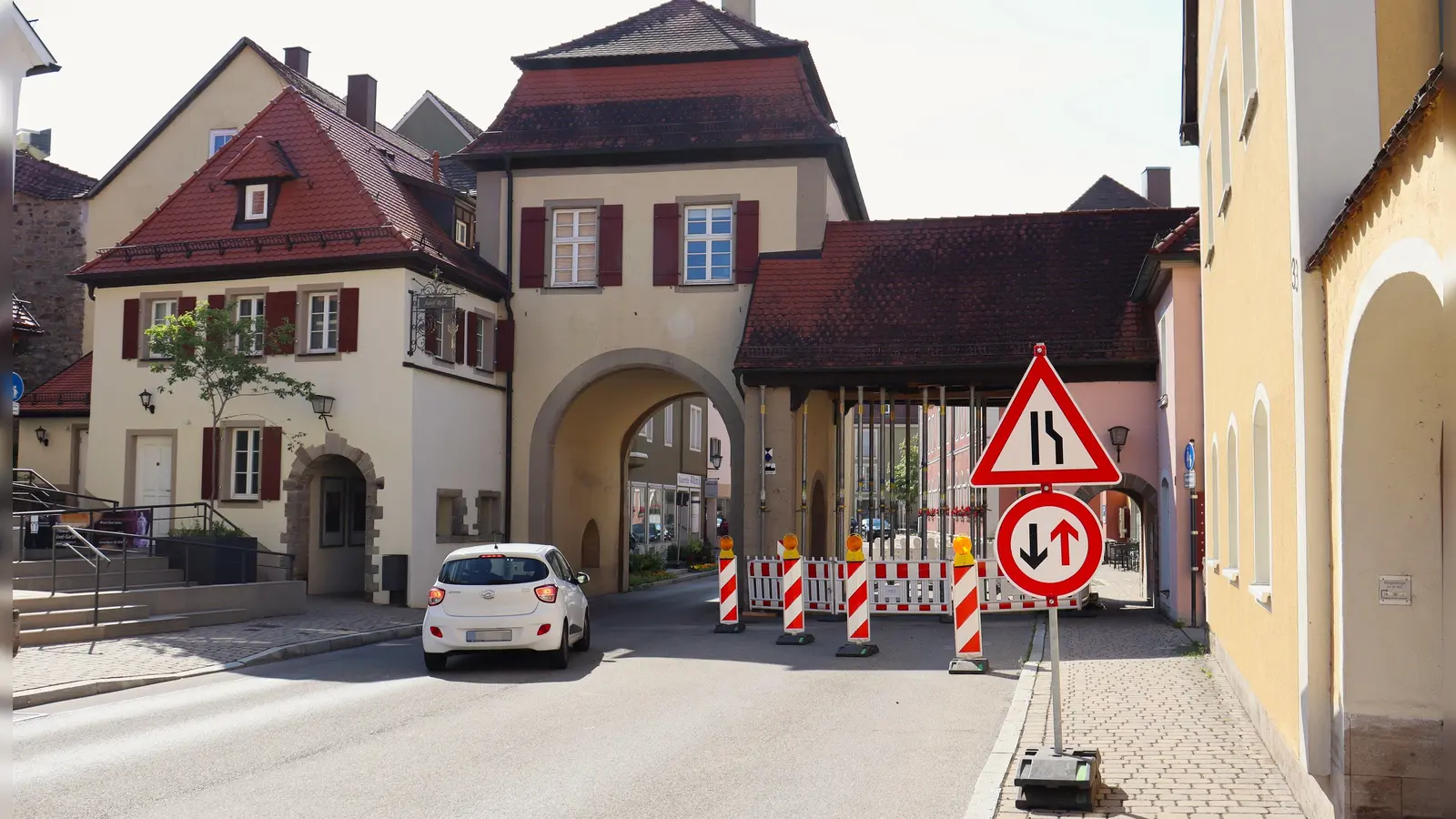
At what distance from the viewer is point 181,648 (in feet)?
53.3

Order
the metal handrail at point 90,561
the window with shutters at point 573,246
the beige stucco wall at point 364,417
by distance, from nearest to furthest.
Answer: the metal handrail at point 90,561
the beige stucco wall at point 364,417
the window with shutters at point 573,246

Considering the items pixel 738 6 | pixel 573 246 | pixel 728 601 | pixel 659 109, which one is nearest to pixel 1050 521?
pixel 728 601

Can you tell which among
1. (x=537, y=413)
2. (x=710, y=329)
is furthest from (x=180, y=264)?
(x=710, y=329)

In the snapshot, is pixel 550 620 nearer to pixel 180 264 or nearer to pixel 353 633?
pixel 353 633

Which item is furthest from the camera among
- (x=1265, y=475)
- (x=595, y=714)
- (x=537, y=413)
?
(x=537, y=413)

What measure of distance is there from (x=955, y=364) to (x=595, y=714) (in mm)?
13764

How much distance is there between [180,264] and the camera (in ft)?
85.4

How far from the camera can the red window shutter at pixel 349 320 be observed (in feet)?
80.8

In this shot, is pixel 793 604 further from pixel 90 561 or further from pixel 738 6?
pixel 738 6

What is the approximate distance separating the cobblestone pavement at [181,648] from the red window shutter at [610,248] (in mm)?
8861

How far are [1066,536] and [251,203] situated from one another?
2237 cm

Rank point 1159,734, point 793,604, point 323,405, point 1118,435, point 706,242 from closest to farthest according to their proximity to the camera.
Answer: point 1159,734 < point 793,604 < point 1118,435 < point 323,405 < point 706,242

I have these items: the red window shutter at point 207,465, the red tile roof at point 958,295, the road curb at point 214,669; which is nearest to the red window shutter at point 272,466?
the red window shutter at point 207,465

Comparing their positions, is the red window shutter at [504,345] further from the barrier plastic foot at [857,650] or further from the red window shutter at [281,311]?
the barrier plastic foot at [857,650]
